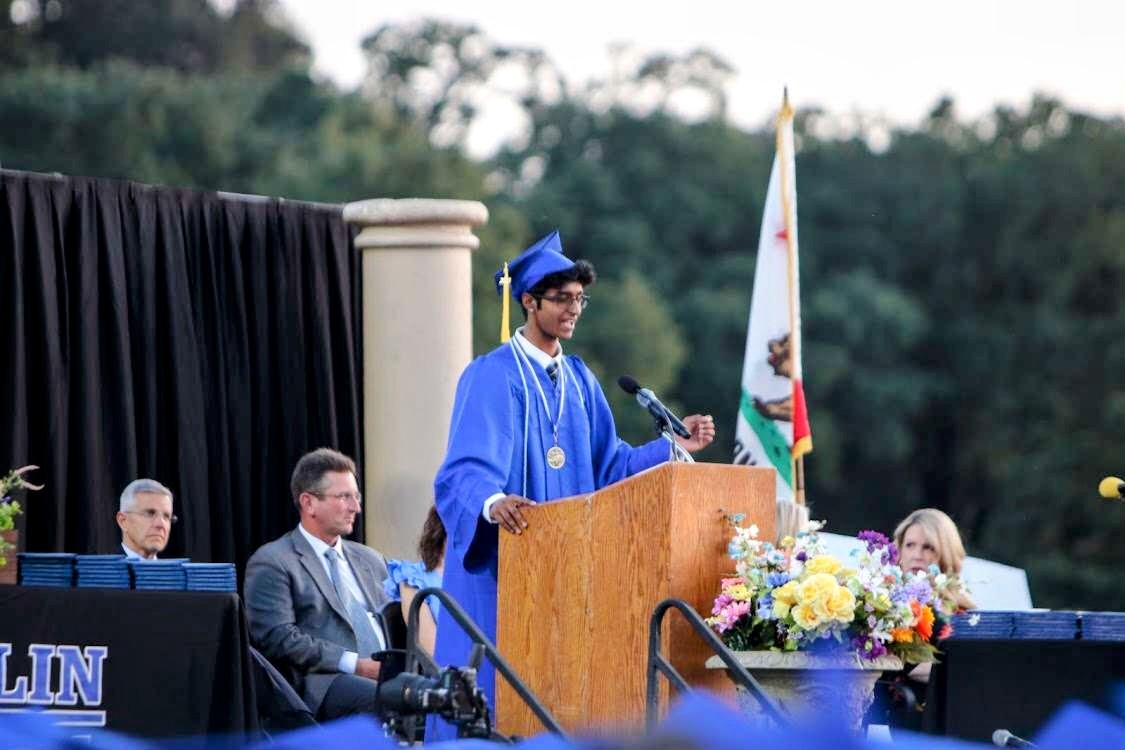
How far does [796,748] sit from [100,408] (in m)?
6.65

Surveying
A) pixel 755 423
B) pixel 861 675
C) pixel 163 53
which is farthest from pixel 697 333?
pixel 861 675

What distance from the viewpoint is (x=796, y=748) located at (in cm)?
220

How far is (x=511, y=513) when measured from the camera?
5738 mm

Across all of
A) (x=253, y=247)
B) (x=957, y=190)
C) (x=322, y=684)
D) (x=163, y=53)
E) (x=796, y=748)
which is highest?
(x=163, y=53)

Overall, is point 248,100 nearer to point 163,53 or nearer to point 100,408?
point 163,53

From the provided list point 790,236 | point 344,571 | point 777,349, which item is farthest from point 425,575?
point 790,236

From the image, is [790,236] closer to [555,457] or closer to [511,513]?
[555,457]

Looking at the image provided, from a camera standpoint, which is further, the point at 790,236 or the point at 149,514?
the point at 790,236

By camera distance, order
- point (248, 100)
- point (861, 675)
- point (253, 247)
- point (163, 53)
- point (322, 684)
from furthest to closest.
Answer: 1. point (163, 53)
2. point (248, 100)
3. point (253, 247)
4. point (322, 684)
5. point (861, 675)

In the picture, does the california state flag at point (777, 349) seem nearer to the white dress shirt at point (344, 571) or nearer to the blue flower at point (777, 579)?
the white dress shirt at point (344, 571)

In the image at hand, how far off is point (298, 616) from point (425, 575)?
1.92 feet

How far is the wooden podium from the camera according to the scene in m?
5.40

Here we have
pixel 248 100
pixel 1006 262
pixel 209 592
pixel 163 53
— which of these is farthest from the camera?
pixel 163 53

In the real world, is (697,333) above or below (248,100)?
below
